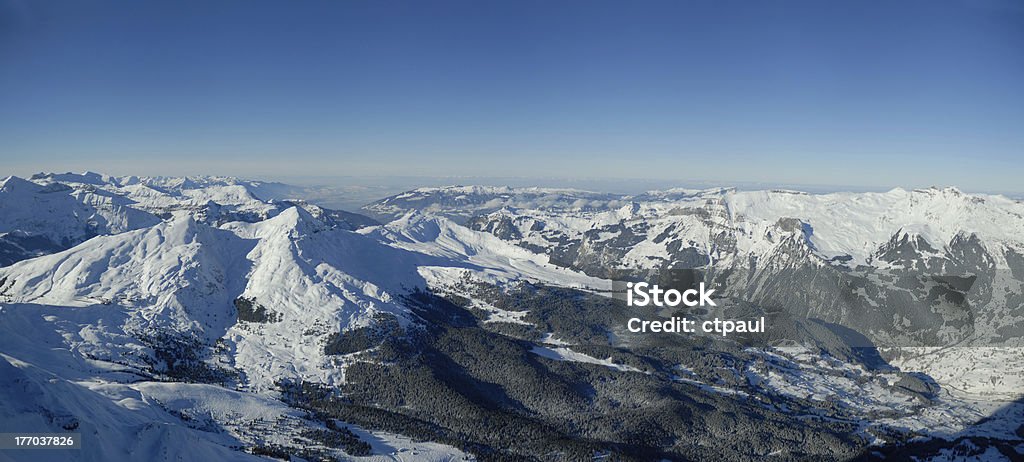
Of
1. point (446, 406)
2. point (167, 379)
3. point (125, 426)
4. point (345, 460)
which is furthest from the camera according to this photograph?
point (446, 406)

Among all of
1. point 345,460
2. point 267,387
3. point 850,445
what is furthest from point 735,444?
point 267,387

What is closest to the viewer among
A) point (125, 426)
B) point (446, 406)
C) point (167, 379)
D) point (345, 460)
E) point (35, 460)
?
point (35, 460)

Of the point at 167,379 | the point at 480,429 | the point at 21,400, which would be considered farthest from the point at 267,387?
the point at 21,400

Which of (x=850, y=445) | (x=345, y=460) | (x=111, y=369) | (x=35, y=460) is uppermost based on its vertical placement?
(x=35, y=460)

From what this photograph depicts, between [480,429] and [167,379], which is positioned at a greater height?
[167,379]

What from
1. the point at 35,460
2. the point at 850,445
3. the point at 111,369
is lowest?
the point at 850,445

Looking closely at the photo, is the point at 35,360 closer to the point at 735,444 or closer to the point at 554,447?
the point at 554,447

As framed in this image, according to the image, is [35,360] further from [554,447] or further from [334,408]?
[554,447]

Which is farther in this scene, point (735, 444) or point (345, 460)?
point (735, 444)

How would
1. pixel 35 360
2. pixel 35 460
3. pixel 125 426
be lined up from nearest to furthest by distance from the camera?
pixel 35 460 → pixel 125 426 → pixel 35 360
